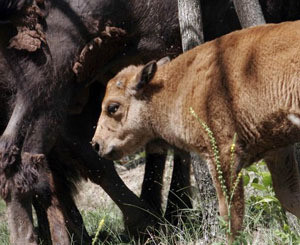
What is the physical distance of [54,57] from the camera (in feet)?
22.6

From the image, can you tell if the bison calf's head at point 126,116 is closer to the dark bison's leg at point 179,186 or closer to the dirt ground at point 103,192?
the dark bison's leg at point 179,186

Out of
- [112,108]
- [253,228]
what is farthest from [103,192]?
[112,108]

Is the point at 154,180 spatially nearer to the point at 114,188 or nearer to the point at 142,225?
the point at 114,188

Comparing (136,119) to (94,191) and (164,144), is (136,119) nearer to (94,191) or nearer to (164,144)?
(164,144)

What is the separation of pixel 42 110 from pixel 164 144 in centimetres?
122

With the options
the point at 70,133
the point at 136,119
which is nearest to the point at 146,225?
the point at 70,133

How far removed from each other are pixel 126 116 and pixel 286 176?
1.38 meters

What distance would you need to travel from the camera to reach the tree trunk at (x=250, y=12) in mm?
6441

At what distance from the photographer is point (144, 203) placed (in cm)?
790

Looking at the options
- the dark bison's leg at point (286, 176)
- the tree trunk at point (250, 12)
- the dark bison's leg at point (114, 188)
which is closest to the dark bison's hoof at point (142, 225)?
the dark bison's leg at point (114, 188)

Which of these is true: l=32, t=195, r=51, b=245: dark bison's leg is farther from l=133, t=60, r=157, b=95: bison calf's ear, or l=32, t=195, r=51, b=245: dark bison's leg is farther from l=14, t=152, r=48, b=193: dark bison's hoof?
l=133, t=60, r=157, b=95: bison calf's ear

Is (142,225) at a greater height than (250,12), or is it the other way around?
(250,12)

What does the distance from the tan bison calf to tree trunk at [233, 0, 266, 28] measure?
2.29 ft

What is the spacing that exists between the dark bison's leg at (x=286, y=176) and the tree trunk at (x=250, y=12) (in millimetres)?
1148
